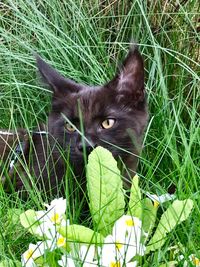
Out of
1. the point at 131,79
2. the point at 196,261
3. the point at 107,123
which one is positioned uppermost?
the point at 131,79

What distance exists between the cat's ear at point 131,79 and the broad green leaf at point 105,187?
695 mm

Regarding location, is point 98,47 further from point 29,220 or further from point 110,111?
point 29,220

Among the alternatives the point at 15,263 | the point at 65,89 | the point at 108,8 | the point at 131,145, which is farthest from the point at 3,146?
the point at 15,263

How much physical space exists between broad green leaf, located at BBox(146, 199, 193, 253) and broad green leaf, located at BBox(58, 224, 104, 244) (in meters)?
0.17

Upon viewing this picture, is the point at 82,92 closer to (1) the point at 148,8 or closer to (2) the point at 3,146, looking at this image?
(2) the point at 3,146

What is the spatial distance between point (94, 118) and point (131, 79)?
0.77 feet

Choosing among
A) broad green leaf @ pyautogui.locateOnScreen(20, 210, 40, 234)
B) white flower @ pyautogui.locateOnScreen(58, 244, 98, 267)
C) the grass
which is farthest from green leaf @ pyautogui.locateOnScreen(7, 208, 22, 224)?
the grass

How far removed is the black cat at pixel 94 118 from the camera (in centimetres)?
249

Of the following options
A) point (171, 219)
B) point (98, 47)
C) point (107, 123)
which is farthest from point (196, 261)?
point (98, 47)

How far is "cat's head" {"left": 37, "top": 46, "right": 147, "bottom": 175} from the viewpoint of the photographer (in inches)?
98.3

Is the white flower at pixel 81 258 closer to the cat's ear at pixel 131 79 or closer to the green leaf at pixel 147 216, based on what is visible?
the green leaf at pixel 147 216

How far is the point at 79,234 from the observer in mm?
1776

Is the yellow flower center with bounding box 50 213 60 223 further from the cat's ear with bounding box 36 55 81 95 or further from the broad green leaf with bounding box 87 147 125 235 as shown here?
the cat's ear with bounding box 36 55 81 95

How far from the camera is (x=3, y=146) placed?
2.98m
